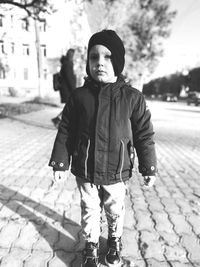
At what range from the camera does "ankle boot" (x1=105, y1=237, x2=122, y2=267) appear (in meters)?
2.28

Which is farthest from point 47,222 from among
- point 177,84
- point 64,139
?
point 177,84

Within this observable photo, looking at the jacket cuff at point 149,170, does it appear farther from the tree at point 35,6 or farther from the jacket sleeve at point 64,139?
the tree at point 35,6

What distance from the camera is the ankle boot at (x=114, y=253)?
2283mm

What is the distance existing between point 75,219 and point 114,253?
2.74 ft

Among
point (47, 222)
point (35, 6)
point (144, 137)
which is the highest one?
point (35, 6)

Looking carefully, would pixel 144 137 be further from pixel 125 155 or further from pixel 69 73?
pixel 69 73

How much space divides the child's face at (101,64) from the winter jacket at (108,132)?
0.07 metres

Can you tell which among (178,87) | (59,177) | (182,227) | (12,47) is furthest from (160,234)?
(178,87)

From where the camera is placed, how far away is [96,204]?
2248 mm

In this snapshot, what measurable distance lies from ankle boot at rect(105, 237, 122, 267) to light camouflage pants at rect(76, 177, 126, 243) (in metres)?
0.15

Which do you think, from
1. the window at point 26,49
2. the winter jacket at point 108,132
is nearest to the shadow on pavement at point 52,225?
the winter jacket at point 108,132

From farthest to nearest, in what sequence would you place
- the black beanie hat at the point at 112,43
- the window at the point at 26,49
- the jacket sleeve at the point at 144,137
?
1. the window at the point at 26,49
2. the jacket sleeve at the point at 144,137
3. the black beanie hat at the point at 112,43

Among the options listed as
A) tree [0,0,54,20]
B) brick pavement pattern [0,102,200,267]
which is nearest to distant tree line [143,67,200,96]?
tree [0,0,54,20]

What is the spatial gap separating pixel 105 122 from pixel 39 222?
4.94ft
